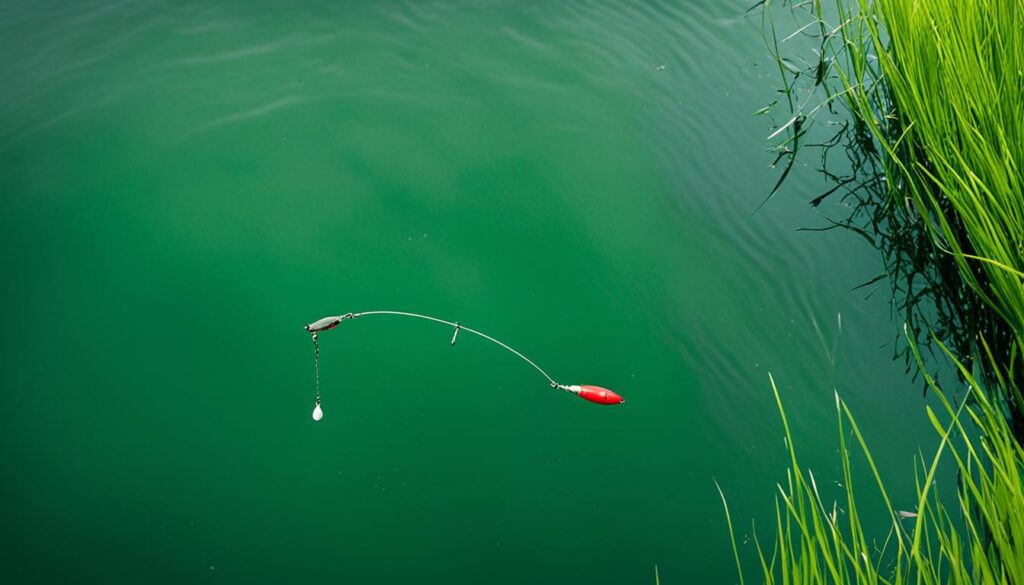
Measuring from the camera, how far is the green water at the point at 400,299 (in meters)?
1.47

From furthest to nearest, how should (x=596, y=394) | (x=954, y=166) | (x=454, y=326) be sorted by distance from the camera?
1. (x=454, y=326)
2. (x=596, y=394)
3. (x=954, y=166)

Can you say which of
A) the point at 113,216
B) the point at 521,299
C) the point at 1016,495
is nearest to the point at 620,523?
the point at 521,299

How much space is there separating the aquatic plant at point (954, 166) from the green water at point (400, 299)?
0.66 feet

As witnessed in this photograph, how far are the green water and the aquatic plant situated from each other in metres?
0.20

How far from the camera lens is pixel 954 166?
1.21 meters

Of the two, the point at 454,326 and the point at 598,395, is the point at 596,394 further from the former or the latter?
the point at 454,326

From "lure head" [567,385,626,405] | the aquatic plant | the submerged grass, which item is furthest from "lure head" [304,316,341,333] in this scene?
the aquatic plant

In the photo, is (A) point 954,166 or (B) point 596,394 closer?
(A) point 954,166

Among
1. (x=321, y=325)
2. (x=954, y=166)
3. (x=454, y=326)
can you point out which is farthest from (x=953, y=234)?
(x=321, y=325)

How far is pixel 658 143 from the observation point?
74.5 inches

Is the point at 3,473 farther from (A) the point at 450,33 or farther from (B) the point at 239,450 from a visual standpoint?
(A) the point at 450,33

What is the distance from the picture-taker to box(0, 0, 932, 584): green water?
1.47 m

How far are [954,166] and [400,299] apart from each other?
3.14 ft

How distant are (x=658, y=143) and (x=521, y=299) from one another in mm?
499
